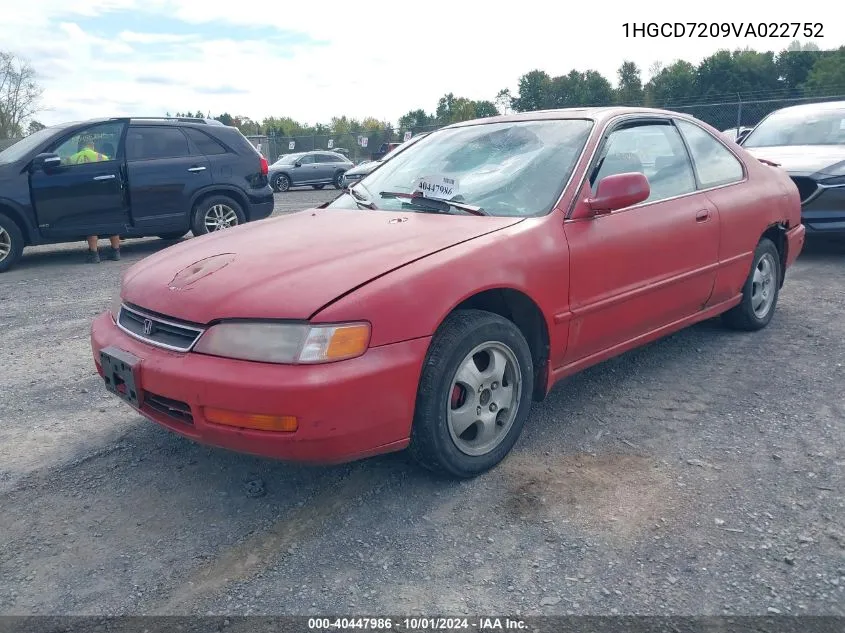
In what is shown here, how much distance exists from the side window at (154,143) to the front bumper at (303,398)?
686 cm

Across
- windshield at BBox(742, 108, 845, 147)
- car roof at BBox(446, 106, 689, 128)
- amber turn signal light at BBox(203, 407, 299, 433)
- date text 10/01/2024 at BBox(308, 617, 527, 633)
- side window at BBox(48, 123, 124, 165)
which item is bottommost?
date text 10/01/2024 at BBox(308, 617, 527, 633)

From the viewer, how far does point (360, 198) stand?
3.87 meters

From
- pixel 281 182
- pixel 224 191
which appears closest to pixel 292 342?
pixel 224 191

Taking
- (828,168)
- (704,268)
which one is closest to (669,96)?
(828,168)

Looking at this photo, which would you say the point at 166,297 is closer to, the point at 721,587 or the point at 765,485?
the point at 721,587

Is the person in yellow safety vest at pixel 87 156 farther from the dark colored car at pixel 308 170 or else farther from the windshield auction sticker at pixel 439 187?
the dark colored car at pixel 308 170

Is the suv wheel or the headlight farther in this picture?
the suv wheel

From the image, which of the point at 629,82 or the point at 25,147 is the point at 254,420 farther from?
the point at 629,82

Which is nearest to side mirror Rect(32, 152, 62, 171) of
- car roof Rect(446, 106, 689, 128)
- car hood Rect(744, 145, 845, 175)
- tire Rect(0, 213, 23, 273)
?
tire Rect(0, 213, 23, 273)

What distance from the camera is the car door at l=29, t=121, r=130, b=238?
8.11 m

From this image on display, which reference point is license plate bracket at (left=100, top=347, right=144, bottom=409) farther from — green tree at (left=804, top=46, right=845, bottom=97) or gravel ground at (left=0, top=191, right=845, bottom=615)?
green tree at (left=804, top=46, right=845, bottom=97)

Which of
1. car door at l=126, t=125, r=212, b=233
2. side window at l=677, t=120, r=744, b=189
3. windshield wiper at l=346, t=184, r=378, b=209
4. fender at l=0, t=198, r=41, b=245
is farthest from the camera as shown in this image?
car door at l=126, t=125, r=212, b=233

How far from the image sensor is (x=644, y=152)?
3.88 metres

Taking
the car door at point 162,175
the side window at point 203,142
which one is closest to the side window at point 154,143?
the car door at point 162,175
